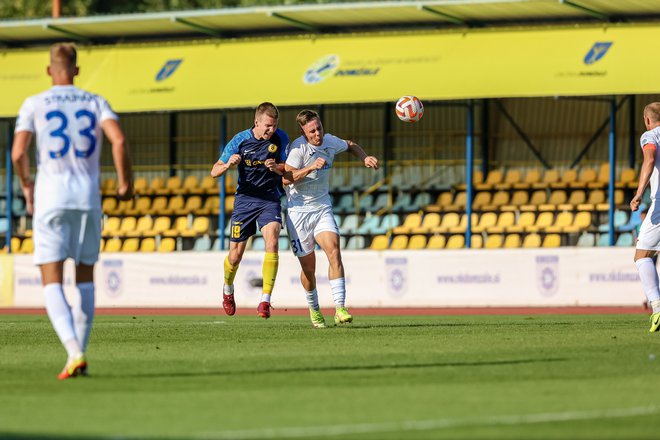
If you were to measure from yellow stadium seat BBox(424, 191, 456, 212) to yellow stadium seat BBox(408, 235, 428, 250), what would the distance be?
41.4 inches

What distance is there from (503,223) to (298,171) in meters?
15.6

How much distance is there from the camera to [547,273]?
84.1 feet

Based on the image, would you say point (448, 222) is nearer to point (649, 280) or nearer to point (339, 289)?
point (339, 289)

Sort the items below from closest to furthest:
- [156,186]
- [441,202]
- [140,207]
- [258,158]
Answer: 1. [258,158]
2. [441,202]
3. [140,207]
4. [156,186]

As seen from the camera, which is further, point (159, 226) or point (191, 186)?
point (191, 186)

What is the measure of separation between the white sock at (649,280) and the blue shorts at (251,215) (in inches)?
163

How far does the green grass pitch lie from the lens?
6918 mm

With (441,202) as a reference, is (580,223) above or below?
below

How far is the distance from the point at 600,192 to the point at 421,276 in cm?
564

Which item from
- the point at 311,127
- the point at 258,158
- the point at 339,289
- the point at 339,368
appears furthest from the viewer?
the point at 258,158

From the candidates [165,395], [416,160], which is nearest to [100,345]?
[165,395]

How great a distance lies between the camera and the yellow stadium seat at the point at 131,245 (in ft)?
105

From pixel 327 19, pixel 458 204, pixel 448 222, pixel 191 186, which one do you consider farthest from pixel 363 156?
pixel 191 186

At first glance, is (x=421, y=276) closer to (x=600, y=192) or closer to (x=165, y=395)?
(x=600, y=192)
